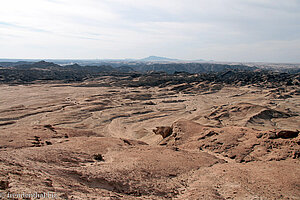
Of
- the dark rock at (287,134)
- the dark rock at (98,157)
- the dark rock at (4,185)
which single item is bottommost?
the dark rock at (98,157)

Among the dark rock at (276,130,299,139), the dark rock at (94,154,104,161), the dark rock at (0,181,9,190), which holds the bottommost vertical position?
the dark rock at (94,154,104,161)

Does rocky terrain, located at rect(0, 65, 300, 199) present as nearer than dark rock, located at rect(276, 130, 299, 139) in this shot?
Yes

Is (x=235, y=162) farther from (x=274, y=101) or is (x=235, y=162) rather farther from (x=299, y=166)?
(x=274, y=101)

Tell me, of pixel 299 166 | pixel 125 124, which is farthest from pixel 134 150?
pixel 125 124

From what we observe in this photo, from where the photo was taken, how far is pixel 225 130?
532 inches

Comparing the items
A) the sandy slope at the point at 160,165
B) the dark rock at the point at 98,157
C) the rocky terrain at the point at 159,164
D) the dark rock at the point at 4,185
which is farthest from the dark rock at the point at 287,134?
the dark rock at the point at 4,185

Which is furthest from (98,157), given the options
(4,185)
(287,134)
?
(287,134)

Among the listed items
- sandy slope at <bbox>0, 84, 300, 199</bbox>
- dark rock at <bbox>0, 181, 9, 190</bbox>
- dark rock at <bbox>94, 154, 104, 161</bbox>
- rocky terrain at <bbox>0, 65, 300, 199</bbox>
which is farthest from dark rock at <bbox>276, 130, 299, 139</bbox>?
dark rock at <bbox>0, 181, 9, 190</bbox>

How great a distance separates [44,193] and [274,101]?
3735 centimetres

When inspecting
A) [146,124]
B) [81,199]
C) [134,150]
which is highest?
[81,199]

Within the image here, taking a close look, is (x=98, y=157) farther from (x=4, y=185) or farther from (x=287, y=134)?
(x=287, y=134)

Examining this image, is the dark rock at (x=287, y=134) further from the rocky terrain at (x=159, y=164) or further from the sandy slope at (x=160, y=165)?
the sandy slope at (x=160, y=165)

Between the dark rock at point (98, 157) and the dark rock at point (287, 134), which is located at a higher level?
the dark rock at point (287, 134)

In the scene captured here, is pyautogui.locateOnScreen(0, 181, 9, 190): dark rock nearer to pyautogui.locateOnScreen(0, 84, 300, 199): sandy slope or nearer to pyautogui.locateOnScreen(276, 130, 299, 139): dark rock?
pyautogui.locateOnScreen(0, 84, 300, 199): sandy slope
